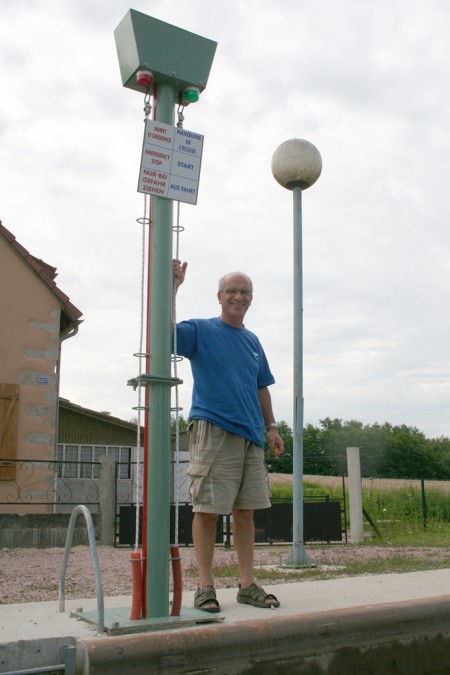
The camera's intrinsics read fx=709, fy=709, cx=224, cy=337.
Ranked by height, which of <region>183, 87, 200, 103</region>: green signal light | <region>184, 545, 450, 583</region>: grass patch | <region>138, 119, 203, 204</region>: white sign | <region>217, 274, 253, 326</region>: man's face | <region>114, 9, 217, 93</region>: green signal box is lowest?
<region>184, 545, 450, 583</region>: grass patch

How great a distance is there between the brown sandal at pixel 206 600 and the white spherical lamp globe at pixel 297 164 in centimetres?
468

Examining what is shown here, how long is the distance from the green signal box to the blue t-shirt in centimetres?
127

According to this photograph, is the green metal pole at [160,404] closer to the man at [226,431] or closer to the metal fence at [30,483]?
the man at [226,431]

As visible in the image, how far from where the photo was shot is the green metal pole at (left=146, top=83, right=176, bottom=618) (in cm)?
322

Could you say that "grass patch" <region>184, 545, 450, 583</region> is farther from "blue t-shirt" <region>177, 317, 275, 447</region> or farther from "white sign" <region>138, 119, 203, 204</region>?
"white sign" <region>138, 119, 203, 204</region>

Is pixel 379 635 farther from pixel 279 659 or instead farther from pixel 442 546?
pixel 442 546

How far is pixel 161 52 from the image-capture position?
3.59 metres

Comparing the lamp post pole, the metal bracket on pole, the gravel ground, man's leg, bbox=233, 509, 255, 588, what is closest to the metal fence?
the gravel ground

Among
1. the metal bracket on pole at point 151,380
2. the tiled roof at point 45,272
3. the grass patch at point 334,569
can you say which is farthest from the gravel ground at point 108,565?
the tiled roof at point 45,272

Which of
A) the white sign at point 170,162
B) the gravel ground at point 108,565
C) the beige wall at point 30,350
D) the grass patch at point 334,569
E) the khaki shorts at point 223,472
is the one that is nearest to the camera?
the white sign at point 170,162

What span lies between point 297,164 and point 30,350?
6439 millimetres

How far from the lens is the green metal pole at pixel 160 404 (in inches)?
127

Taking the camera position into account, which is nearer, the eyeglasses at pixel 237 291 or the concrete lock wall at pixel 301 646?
the concrete lock wall at pixel 301 646

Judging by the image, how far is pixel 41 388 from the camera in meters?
11.7
